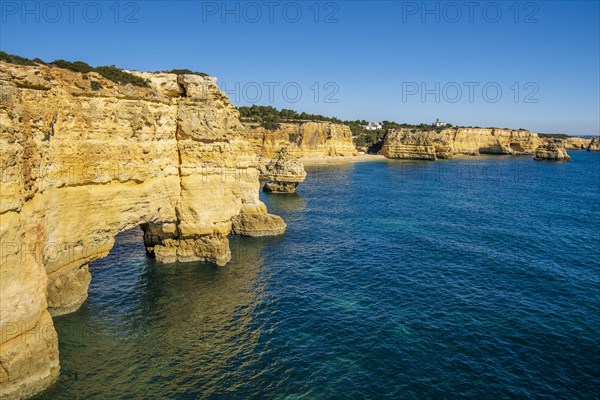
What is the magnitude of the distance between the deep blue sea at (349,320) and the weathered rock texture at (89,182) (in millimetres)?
2219

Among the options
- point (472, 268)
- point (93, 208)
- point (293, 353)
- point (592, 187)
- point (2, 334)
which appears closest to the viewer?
point (2, 334)

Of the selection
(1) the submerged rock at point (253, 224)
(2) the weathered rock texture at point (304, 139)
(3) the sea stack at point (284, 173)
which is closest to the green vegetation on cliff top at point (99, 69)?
(1) the submerged rock at point (253, 224)

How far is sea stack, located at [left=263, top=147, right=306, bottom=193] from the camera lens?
7012 cm

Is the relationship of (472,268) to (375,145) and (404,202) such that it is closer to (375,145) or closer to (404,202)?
(404,202)

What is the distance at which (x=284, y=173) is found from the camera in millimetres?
70562

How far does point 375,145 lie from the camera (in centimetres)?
18625

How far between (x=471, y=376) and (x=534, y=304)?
1105 centimetres

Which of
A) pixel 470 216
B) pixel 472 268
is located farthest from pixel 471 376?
pixel 470 216

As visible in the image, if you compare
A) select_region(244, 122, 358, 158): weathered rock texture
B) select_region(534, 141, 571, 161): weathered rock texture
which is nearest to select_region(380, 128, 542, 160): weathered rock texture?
select_region(244, 122, 358, 158): weathered rock texture

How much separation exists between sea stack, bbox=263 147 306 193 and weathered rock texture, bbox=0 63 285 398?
30.1m

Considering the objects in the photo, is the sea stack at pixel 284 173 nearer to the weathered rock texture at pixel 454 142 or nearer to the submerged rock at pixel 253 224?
the submerged rock at pixel 253 224

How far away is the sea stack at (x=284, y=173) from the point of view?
7012 centimetres

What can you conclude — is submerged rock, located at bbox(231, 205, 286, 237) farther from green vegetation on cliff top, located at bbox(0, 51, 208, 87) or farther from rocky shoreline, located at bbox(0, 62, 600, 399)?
green vegetation on cliff top, located at bbox(0, 51, 208, 87)

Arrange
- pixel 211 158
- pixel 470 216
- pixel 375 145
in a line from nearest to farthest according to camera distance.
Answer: pixel 211 158
pixel 470 216
pixel 375 145
